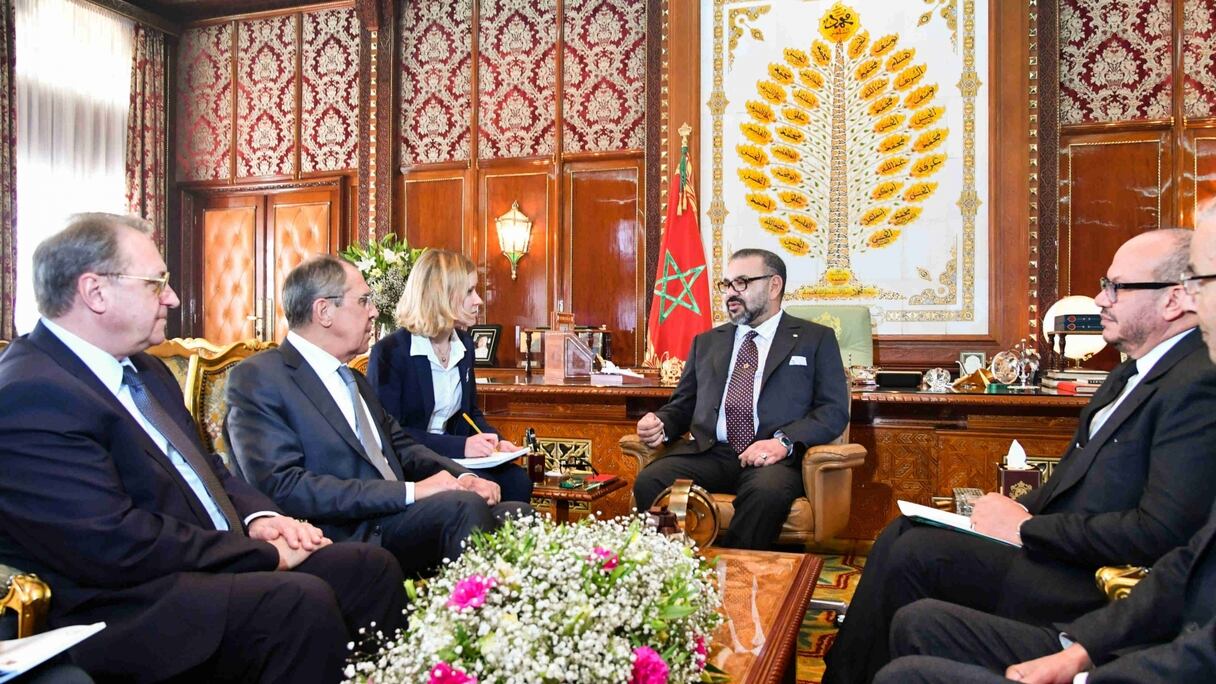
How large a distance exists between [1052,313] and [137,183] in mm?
7318

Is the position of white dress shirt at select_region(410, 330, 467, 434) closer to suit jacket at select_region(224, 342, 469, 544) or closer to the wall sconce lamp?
suit jacket at select_region(224, 342, 469, 544)

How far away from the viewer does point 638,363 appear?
6.77 metres

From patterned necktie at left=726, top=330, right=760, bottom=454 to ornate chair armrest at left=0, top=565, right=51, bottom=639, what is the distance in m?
2.50

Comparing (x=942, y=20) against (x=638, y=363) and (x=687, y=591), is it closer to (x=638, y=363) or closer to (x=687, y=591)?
(x=638, y=363)

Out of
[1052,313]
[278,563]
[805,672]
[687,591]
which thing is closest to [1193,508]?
[687,591]

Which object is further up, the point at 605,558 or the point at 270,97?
the point at 270,97

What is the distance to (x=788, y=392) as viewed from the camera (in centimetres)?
351

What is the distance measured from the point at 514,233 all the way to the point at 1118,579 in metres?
5.80

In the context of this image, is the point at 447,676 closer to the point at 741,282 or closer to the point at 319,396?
the point at 319,396

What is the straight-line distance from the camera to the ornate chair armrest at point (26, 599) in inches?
57.7

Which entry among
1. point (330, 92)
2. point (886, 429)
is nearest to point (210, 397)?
point (886, 429)

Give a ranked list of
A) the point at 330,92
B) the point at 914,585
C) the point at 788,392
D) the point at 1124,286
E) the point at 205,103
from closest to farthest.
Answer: the point at 1124,286 → the point at 914,585 → the point at 788,392 → the point at 330,92 → the point at 205,103

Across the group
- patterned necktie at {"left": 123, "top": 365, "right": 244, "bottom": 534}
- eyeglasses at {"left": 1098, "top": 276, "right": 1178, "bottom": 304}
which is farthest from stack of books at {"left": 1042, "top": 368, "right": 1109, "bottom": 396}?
patterned necktie at {"left": 123, "top": 365, "right": 244, "bottom": 534}

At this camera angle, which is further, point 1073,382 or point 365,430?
point 1073,382
